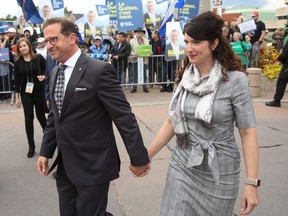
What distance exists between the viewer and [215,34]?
2338 millimetres

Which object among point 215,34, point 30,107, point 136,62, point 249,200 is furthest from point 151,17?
point 249,200

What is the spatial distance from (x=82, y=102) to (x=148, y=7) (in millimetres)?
10110

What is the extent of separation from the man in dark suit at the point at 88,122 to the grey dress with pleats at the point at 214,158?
1.18 ft

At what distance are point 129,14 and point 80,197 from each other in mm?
9275

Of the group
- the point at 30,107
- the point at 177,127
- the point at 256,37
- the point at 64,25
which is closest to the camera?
the point at 177,127

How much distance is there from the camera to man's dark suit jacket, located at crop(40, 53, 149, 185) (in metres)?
2.53

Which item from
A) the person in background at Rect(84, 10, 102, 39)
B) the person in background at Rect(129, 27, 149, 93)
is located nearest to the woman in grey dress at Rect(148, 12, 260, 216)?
the person in background at Rect(129, 27, 149, 93)

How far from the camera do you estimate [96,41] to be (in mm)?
11797

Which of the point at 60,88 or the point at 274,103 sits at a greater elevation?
the point at 60,88

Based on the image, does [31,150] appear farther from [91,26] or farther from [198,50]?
[91,26]

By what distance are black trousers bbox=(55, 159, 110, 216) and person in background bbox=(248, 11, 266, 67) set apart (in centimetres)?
1087

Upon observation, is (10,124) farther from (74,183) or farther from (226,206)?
(226,206)

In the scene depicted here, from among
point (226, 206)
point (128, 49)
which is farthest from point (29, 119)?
point (128, 49)

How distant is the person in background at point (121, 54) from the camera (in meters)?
11.1
